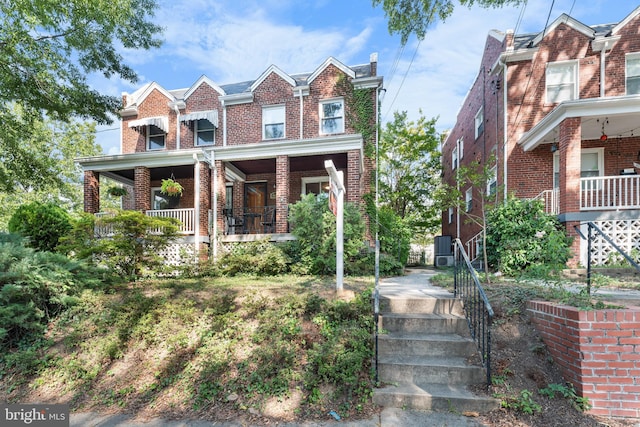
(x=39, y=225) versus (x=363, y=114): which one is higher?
(x=363, y=114)

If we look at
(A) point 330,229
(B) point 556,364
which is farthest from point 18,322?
(B) point 556,364

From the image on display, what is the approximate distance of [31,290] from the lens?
4.53 meters

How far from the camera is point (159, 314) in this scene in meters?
4.51

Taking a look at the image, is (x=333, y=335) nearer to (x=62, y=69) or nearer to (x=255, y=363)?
(x=255, y=363)

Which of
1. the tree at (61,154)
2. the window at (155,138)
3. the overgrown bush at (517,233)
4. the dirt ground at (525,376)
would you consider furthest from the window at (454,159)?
the tree at (61,154)

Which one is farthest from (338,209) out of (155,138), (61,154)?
(61,154)

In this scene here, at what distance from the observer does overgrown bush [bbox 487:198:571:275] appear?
7.31 meters

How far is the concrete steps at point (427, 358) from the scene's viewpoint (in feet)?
9.87

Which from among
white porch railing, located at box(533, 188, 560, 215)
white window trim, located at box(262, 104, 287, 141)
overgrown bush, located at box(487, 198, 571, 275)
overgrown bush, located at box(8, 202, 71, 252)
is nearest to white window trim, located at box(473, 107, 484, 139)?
white porch railing, located at box(533, 188, 560, 215)

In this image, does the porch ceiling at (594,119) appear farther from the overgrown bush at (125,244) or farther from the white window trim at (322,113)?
the overgrown bush at (125,244)

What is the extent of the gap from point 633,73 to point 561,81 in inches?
82.1

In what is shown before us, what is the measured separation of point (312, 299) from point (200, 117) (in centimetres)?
1064

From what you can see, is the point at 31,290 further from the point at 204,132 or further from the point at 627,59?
the point at 627,59

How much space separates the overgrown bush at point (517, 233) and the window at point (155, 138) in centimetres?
1340
